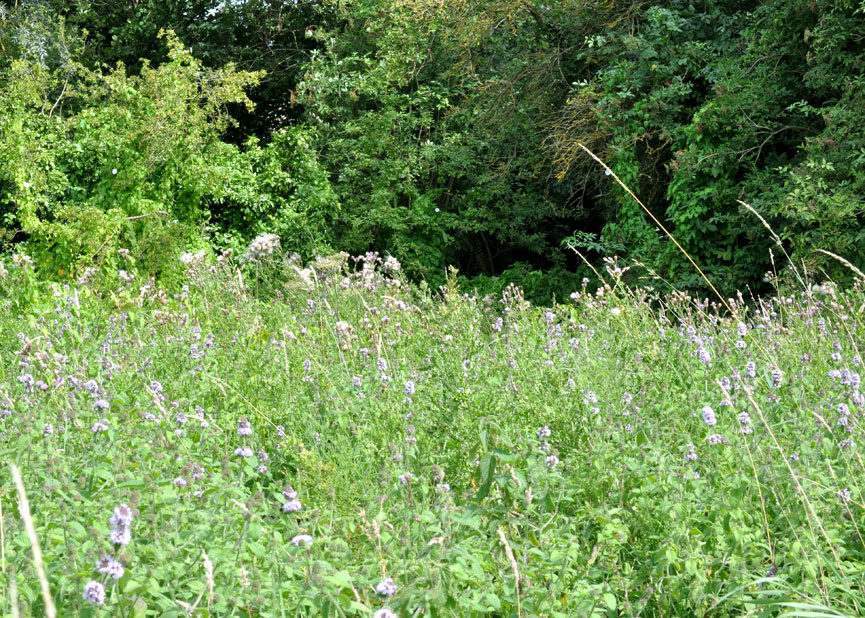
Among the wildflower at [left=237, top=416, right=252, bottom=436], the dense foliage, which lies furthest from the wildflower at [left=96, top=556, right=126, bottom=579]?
the dense foliage

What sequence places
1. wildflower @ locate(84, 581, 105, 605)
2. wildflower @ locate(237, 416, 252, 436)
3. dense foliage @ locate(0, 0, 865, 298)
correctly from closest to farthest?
1. wildflower @ locate(84, 581, 105, 605)
2. wildflower @ locate(237, 416, 252, 436)
3. dense foliage @ locate(0, 0, 865, 298)

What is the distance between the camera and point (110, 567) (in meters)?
1.52

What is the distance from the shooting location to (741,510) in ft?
7.63

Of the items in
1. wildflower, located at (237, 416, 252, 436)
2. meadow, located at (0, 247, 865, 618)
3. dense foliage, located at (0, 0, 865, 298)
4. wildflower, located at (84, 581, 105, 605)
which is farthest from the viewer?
dense foliage, located at (0, 0, 865, 298)

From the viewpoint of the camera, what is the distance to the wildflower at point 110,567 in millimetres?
1514

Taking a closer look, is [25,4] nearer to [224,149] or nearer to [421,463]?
[224,149]

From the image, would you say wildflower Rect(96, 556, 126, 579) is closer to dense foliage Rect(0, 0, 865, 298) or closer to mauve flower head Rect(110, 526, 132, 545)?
mauve flower head Rect(110, 526, 132, 545)

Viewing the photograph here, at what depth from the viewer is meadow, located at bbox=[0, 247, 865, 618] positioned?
188cm

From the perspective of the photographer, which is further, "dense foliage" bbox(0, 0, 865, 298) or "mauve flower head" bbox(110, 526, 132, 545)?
"dense foliage" bbox(0, 0, 865, 298)

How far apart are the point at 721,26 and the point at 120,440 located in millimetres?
8398

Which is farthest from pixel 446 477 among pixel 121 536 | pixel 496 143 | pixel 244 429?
pixel 496 143

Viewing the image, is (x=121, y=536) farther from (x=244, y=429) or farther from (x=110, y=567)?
(x=244, y=429)

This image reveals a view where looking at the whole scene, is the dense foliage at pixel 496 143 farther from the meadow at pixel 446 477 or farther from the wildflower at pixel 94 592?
the wildflower at pixel 94 592

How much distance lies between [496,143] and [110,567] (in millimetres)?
10783
